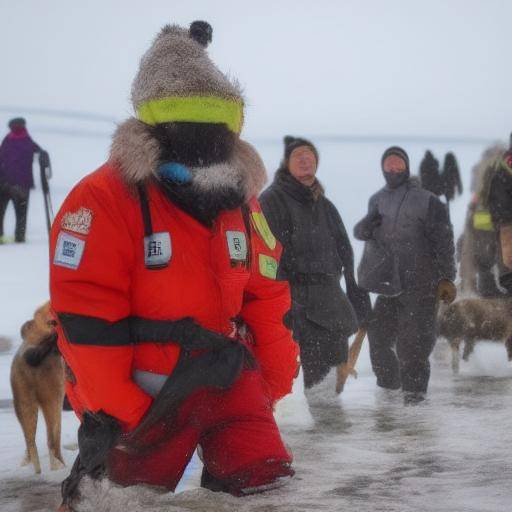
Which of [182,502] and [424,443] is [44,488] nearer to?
[182,502]

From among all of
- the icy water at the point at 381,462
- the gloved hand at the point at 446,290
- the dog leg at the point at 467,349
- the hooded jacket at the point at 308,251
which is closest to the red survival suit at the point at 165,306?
the icy water at the point at 381,462

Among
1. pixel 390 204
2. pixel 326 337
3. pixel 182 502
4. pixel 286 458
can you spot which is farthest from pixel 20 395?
pixel 390 204

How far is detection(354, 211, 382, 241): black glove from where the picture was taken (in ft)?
22.4

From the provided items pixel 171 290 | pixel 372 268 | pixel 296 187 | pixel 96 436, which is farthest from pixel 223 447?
pixel 372 268

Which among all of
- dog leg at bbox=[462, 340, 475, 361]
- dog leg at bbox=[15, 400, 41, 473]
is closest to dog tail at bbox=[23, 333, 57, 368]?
dog leg at bbox=[15, 400, 41, 473]

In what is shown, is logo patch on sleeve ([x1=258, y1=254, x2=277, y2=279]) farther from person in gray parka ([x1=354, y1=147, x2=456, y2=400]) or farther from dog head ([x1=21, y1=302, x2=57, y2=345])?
person in gray parka ([x1=354, y1=147, x2=456, y2=400])

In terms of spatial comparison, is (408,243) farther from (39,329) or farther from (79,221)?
(79,221)

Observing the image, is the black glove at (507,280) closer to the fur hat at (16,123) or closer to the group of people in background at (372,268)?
the group of people in background at (372,268)

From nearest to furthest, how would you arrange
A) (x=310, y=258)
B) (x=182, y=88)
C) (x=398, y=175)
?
(x=182, y=88) → (x=310, y=258) → (x=398, y=175)

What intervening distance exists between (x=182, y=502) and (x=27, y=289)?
23.0 feet

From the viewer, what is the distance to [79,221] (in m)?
2.84

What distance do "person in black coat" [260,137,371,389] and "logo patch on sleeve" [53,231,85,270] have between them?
325 cm

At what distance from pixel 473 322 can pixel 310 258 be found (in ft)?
6.18

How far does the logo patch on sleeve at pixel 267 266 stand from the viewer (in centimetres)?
316
